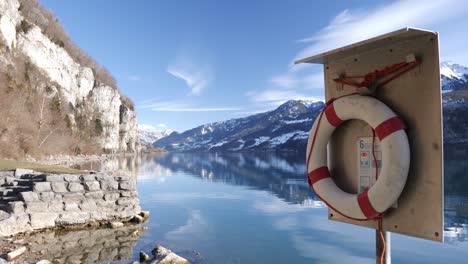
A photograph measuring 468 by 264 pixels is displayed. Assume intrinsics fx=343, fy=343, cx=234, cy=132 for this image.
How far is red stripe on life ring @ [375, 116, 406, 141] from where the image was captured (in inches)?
114

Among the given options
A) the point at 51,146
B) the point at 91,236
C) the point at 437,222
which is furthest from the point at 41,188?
the point at 51,146

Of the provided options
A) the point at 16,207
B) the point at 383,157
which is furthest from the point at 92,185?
the point at 383,157

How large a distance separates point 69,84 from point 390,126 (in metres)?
71.7

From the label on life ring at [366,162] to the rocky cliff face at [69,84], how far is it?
1598 inches

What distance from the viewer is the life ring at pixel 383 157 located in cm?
288

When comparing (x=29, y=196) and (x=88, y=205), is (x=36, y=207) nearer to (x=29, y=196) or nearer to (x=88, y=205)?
(x=29, y=196)

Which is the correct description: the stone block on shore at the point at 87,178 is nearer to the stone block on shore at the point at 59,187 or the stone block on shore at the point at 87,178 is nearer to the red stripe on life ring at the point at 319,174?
the stone block on shore at the point at 59,187

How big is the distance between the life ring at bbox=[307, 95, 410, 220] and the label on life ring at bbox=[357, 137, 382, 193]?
128 millimetres

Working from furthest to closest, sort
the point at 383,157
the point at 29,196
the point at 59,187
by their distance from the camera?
the point at 59,187 → the point at 29,196 → the point at 383,157

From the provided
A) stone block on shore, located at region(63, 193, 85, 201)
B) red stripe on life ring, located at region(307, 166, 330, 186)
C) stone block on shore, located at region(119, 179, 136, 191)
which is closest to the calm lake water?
stone block on shore, located at region(119, 179, 136, 191)

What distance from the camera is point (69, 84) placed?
66.0 metres

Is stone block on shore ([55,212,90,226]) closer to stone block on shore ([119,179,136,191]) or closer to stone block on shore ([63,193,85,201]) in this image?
stone block on shore ([63,193,85,201])

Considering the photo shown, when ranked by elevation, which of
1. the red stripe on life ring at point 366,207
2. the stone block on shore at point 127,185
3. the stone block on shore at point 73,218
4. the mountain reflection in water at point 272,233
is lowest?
the mountain reflection in water at point 272,233

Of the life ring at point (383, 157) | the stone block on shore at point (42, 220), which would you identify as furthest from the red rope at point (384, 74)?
the stone block on shore at point (42, 220)
